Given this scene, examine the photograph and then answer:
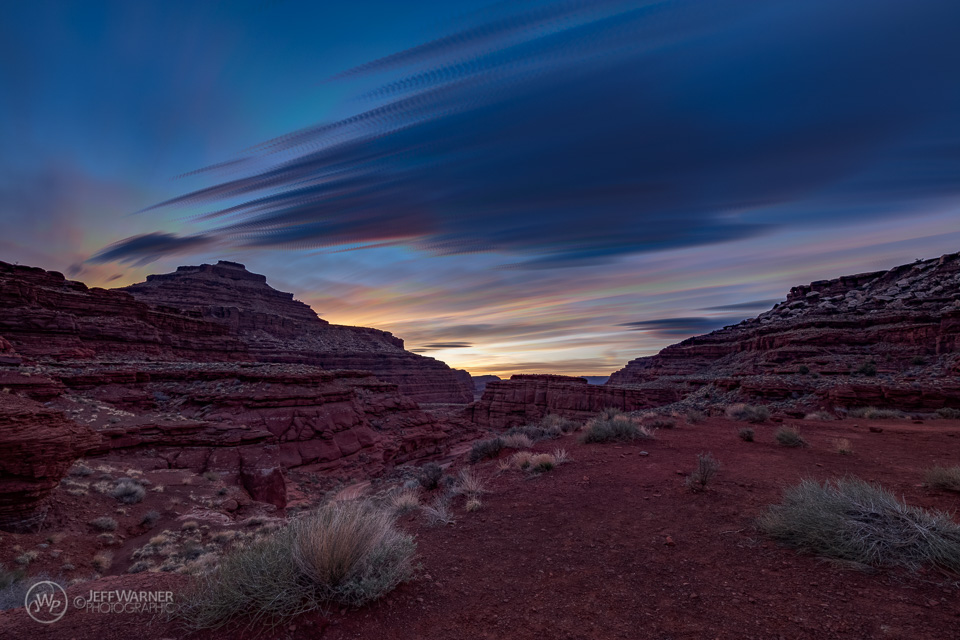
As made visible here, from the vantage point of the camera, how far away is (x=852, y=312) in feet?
128

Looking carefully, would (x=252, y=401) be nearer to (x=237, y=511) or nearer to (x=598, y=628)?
(x=237, y=511)

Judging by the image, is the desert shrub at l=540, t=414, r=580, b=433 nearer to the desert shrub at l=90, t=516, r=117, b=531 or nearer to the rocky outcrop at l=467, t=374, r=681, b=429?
the desert shrub at l=90, t=516, r=117, b=531

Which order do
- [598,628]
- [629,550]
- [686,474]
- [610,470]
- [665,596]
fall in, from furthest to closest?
[610,470], [686,474], [629,550], [665,596], [598,628]

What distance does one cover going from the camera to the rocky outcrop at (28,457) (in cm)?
874

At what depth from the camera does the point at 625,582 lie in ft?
14.2

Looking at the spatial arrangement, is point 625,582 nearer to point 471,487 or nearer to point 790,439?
point 471,487

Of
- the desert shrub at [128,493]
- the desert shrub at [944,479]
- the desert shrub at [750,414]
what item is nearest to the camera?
the desert shrub at [944,479]

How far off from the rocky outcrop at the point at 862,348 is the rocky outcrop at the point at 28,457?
2887 centimetres

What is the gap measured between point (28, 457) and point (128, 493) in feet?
15.8

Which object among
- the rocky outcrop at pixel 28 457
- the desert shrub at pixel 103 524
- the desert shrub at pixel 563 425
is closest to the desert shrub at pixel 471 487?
the desert shrub at pixel 563 425

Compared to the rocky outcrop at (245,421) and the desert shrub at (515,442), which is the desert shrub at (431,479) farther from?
the rocky outcrop at (245,421)

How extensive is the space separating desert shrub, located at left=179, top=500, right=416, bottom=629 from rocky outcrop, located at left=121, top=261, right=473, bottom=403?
76160 millimetres

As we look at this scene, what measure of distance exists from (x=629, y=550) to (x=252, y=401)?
2715 centimetres

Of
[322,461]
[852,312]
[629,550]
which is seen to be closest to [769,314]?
[852,312]
